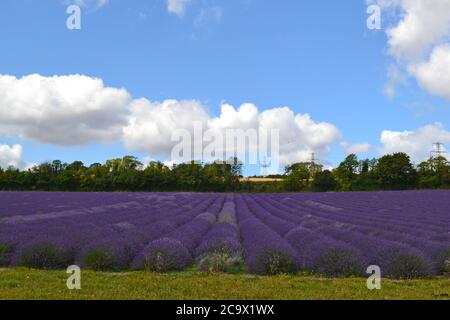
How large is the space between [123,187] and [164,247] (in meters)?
62.8

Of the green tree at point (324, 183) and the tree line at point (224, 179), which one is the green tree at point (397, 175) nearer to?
the tree line at point (224, 179)

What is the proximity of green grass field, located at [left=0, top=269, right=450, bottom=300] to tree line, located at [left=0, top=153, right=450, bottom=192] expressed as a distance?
5975cm

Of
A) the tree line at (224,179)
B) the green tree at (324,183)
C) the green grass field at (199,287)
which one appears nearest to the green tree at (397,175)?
the tree line at (224,179)

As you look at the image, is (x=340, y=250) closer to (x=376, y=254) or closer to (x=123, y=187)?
(x=376, y=254)

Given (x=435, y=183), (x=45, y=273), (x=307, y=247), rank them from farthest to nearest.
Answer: (x=435, y=183) < (x=307, y=247) < (x=45, y=273)

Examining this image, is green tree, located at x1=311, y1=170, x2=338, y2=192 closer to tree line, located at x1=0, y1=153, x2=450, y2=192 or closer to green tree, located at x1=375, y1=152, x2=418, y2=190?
tree line, located at x1=0, y1=153, x2=450, y2=192

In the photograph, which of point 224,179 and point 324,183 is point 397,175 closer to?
point 324,183

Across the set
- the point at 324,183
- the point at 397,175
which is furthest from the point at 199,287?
the point at 324,183

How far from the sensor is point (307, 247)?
935 centimetres

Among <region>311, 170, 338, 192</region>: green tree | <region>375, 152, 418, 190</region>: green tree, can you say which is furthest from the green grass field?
<region>311, 170, 338, 192</region>: green tree

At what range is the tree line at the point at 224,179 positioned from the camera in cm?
6475

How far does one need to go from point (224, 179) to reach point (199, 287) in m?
67.1

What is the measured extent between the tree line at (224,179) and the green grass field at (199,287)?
5975cm
